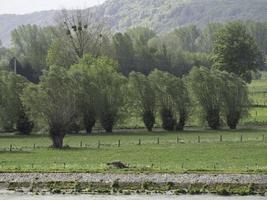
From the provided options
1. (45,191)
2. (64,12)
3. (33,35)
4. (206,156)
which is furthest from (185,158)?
(33,35)

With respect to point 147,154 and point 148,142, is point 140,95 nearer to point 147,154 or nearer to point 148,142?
point 148,142

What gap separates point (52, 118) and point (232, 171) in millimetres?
38954

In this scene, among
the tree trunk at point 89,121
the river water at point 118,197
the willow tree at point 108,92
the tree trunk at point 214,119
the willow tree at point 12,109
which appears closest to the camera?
the river water at point 118,197

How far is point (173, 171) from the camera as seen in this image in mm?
→ 37719

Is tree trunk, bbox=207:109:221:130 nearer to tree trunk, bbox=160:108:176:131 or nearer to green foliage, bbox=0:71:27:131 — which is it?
tree trunk, bbox=160:108:176:131

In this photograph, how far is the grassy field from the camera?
133 ft

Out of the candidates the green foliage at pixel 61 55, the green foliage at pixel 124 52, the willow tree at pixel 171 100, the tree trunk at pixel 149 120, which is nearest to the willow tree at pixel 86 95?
the tree trunk at pixel 149 120

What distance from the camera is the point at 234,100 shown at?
94.9 metres

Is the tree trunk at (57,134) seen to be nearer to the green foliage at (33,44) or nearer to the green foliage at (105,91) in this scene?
the green foliage at (105,91)

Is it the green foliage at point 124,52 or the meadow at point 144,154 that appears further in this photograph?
the green foliage at point 124,52

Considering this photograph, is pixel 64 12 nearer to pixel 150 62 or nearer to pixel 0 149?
pixel 150 62

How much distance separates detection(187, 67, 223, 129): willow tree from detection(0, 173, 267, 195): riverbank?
186 ft

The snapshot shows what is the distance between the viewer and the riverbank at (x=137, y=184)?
34.2 meters

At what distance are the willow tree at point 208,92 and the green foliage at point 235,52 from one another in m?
35.2
